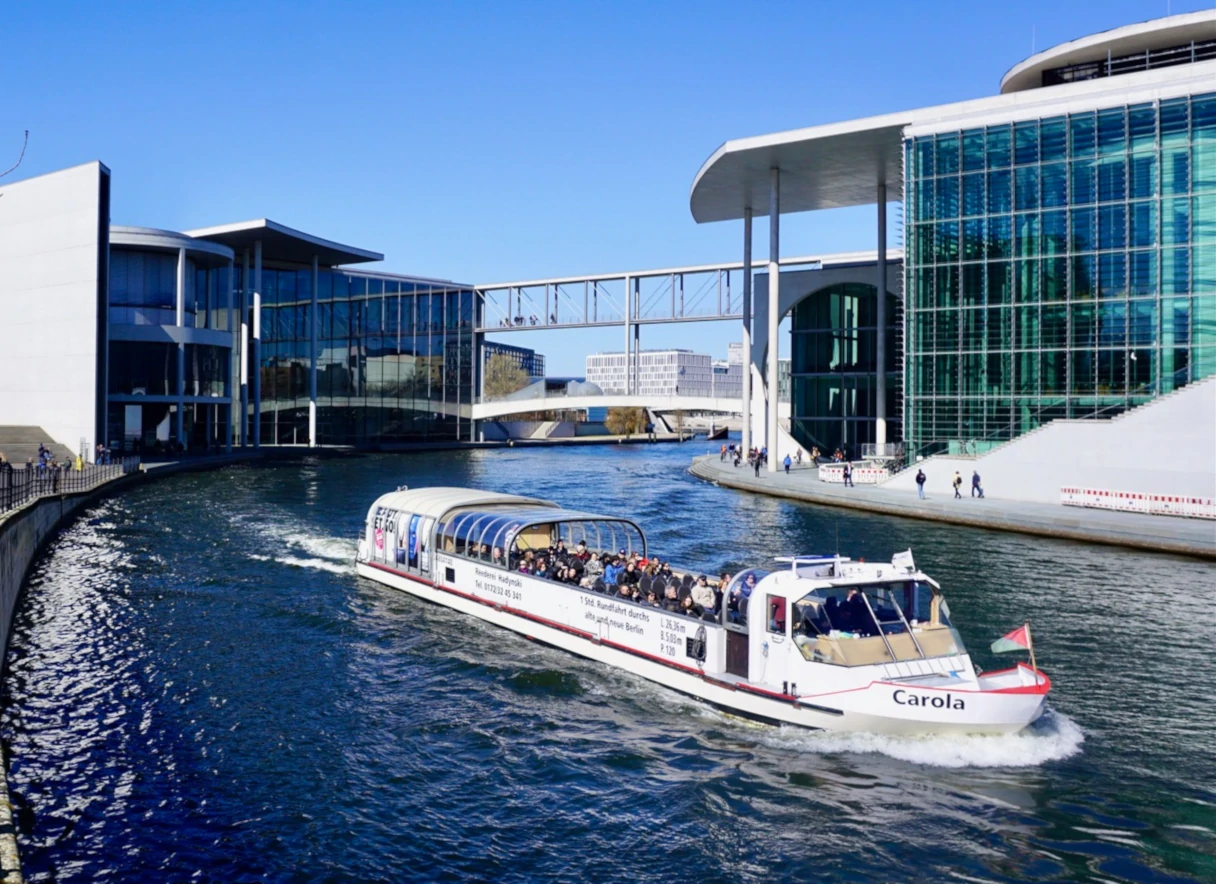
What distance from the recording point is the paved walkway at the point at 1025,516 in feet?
112

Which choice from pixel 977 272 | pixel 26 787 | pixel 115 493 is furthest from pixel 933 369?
pixel 26 787

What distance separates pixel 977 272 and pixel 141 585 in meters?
38.6

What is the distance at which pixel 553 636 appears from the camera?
73.2ft

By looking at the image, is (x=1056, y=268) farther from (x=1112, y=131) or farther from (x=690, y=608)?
(x=690, y=608)

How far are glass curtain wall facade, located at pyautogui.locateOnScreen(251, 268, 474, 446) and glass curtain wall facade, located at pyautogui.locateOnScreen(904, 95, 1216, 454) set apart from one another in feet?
191

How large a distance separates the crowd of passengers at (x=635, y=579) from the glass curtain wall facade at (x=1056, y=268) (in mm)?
30242

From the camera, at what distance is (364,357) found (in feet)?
321

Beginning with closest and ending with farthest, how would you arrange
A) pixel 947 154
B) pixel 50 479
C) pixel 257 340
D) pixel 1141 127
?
1. pixel 50 479
2. pixel 1141 127
3. pixel 947 154
4. pixel 257 340

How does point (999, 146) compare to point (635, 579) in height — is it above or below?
above

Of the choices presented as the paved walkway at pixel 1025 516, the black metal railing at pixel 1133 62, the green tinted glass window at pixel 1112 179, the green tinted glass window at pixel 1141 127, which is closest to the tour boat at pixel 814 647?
the paved walkway at pixel 1025 516

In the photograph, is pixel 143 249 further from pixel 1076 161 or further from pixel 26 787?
pixel 26 787

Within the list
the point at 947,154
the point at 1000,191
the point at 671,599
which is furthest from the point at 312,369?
the point at 671,599

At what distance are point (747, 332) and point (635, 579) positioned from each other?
49609mm

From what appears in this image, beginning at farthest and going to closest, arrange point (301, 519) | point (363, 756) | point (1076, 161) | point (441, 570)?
point (1076, 161)
point (301, 519)
point (441, 570)
point (363, 756)
